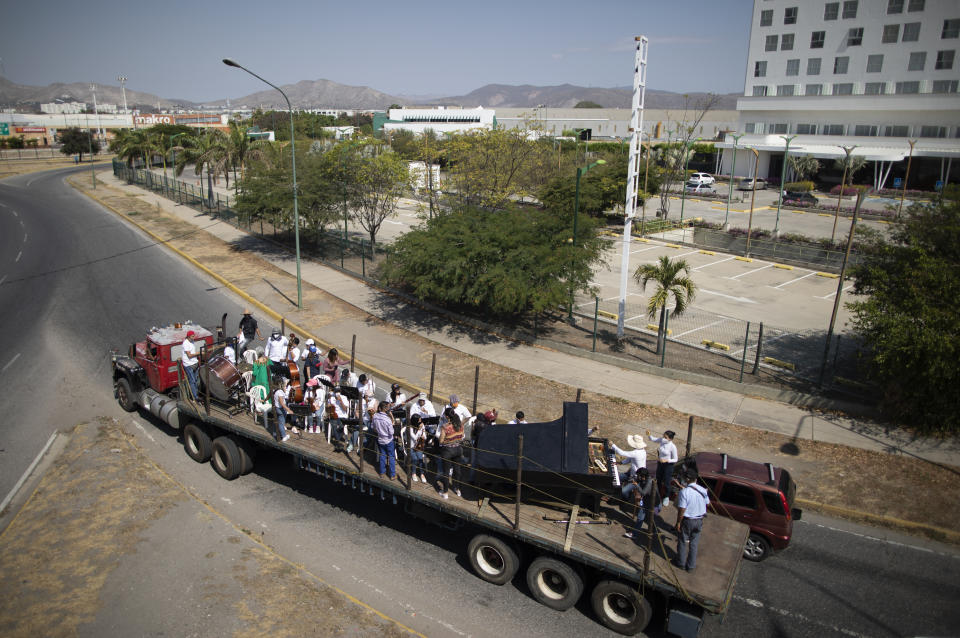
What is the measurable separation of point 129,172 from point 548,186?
4666cm

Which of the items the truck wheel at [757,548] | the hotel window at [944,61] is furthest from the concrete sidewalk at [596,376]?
the hotel window at [944,61]

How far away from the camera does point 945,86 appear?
60.7 m

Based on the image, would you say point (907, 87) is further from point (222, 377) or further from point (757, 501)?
point (222, 377)

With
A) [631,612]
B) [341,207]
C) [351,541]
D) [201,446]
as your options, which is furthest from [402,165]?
[631,612]

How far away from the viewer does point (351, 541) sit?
10562 millimetres

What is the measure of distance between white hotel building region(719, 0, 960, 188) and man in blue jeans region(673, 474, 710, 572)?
60.3 metres

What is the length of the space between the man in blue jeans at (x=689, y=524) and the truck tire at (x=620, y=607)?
72cm

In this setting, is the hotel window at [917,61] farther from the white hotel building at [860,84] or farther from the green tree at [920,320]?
the green tree at [920,320]

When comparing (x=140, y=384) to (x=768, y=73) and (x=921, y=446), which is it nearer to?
(x=921, y=446)

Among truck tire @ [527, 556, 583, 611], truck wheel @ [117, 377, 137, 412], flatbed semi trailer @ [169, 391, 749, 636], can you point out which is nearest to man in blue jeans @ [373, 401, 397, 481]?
flatbed semi trailer @ [169, 391, 749, 636]

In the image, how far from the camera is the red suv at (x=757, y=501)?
32.8ft

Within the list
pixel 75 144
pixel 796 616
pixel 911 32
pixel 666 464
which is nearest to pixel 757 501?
pixel 666 464

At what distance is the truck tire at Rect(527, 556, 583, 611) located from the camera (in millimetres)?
8656

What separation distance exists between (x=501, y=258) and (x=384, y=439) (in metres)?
11.2
